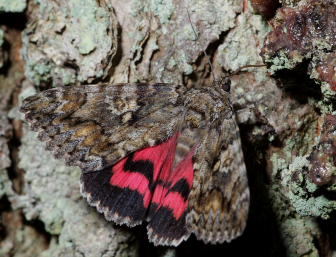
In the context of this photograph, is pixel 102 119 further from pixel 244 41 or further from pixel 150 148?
pixel 244 41

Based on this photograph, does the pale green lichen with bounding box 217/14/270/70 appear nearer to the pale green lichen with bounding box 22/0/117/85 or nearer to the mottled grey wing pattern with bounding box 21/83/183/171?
the mottled grey wing pattern with bounding box 21/83/183/171

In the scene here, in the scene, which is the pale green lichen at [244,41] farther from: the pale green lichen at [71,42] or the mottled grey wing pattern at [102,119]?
the pale green lichen at [71,42]

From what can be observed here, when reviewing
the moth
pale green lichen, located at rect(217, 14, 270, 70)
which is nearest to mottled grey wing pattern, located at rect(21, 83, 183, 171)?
the moth

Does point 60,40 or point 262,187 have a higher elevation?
point 60,40

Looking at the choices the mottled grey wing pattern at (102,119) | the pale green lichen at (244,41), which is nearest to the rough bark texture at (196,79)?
the pale green lichen at (244,41)

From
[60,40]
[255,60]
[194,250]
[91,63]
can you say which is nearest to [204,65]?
[255,60]

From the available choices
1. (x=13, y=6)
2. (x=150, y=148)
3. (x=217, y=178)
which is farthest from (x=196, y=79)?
(x=13, y=6)

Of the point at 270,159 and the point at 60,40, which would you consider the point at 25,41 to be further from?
the point at 270,159
